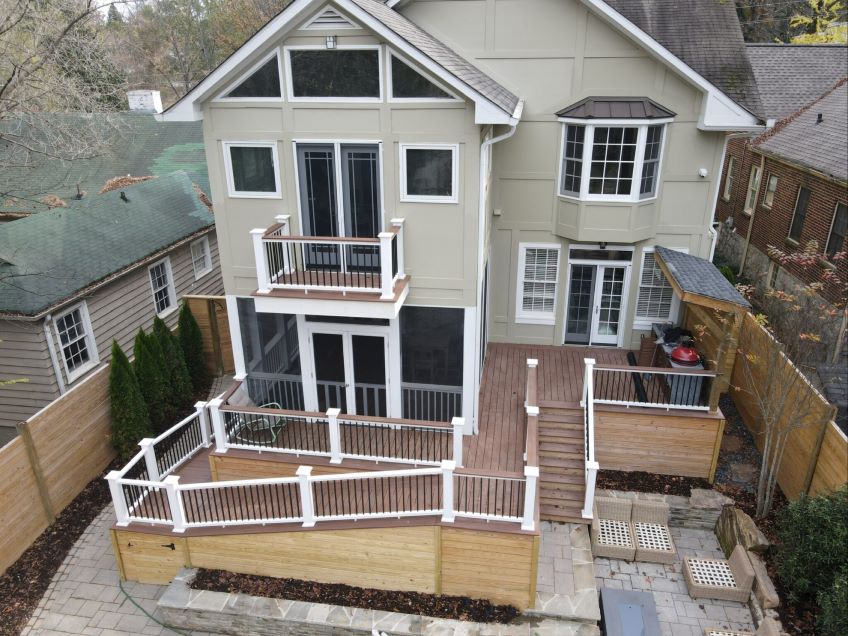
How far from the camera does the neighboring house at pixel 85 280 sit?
1088cm

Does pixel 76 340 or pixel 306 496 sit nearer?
pixel 306 496

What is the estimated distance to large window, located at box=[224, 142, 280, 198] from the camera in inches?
369

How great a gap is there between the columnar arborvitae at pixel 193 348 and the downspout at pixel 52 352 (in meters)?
2.61

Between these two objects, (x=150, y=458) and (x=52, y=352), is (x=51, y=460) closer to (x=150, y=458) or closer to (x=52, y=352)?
(x=150, y=458)

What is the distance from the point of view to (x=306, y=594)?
342 inches

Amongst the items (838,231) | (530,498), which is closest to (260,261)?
(530,498)

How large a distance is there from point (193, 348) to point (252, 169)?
586 cm

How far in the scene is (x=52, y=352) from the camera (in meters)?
11.0

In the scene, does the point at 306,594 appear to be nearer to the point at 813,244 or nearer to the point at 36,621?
the point at 36,621

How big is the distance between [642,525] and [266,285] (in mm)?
7456

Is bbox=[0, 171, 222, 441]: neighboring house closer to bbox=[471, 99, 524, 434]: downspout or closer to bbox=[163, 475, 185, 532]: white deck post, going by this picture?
bbox=[163, 475, 185, 532]: white deck post

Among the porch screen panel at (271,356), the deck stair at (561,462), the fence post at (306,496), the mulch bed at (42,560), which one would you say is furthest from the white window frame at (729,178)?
the mulch bed at (42,560)

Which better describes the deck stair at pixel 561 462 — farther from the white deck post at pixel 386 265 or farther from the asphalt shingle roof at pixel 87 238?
the asphalt shingle roof at pixel 87 238

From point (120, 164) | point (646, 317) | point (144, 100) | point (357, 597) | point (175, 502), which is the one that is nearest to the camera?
point (175, 502)
